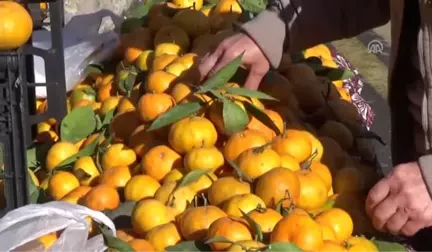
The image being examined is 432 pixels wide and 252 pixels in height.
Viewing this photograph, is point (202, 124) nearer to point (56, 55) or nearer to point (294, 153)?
point (294, 153)

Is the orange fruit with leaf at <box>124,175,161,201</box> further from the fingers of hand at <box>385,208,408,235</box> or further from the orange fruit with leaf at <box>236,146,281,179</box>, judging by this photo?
the fingers of hand at <box>385,208,408,235</box>

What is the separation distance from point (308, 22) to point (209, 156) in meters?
0.49

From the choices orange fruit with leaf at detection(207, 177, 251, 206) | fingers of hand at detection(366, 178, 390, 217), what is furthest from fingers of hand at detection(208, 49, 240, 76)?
fingers of hand at detection(366, 178, 390, 217)

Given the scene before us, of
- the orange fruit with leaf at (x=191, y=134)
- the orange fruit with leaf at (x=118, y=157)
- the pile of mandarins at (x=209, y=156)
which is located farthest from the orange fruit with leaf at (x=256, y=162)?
the orange fruit with leaf at (x=118, y=157)

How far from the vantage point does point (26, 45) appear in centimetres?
220

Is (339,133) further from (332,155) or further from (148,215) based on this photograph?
(148,215)

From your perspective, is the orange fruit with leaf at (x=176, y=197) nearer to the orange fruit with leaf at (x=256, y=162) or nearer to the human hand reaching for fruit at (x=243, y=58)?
the orange fruit with leaf at (x=256, y=162)

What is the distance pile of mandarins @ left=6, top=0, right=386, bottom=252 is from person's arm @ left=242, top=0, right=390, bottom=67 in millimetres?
126

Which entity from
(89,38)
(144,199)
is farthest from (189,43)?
(144,199)

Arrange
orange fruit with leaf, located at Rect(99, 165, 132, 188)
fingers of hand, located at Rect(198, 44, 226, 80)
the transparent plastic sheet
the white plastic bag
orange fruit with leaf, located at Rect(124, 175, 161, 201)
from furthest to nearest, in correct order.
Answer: the transparent plastic sheet → fingers of hand, located at Rect(198, 44, 226, 80) → orange fruit with leaf, located at Rect(99, 165, 132, 188) → orange fruit with leaf, located at Rect(124, 175, 161, 201) → the white plastic bag

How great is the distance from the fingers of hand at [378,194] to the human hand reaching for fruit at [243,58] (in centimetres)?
50

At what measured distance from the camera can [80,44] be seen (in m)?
2.81

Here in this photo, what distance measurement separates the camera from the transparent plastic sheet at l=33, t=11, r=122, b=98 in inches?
105

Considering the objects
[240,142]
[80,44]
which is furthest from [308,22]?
[80,44]
